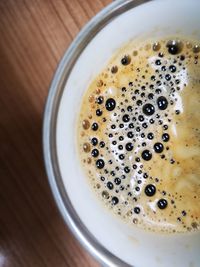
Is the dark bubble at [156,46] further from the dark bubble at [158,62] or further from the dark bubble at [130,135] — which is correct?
the dark bubble at [130,135]

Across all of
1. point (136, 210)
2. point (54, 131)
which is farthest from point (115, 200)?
point (54, 131)

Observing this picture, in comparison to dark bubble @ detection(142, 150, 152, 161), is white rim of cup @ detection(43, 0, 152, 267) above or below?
below

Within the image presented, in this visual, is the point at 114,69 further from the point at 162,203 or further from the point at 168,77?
the point at 162,203

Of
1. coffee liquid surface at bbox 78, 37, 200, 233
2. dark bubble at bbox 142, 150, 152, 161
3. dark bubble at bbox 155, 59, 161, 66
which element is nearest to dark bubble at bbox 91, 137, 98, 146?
coffee liquid surface at bbox 78, 37, 200, 233

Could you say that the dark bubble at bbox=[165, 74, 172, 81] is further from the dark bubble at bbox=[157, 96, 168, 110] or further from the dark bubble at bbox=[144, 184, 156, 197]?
the dark bubble at bbox=[144, 184, 156, 197]

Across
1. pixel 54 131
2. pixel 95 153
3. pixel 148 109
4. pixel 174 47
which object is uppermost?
pixel 174 47
